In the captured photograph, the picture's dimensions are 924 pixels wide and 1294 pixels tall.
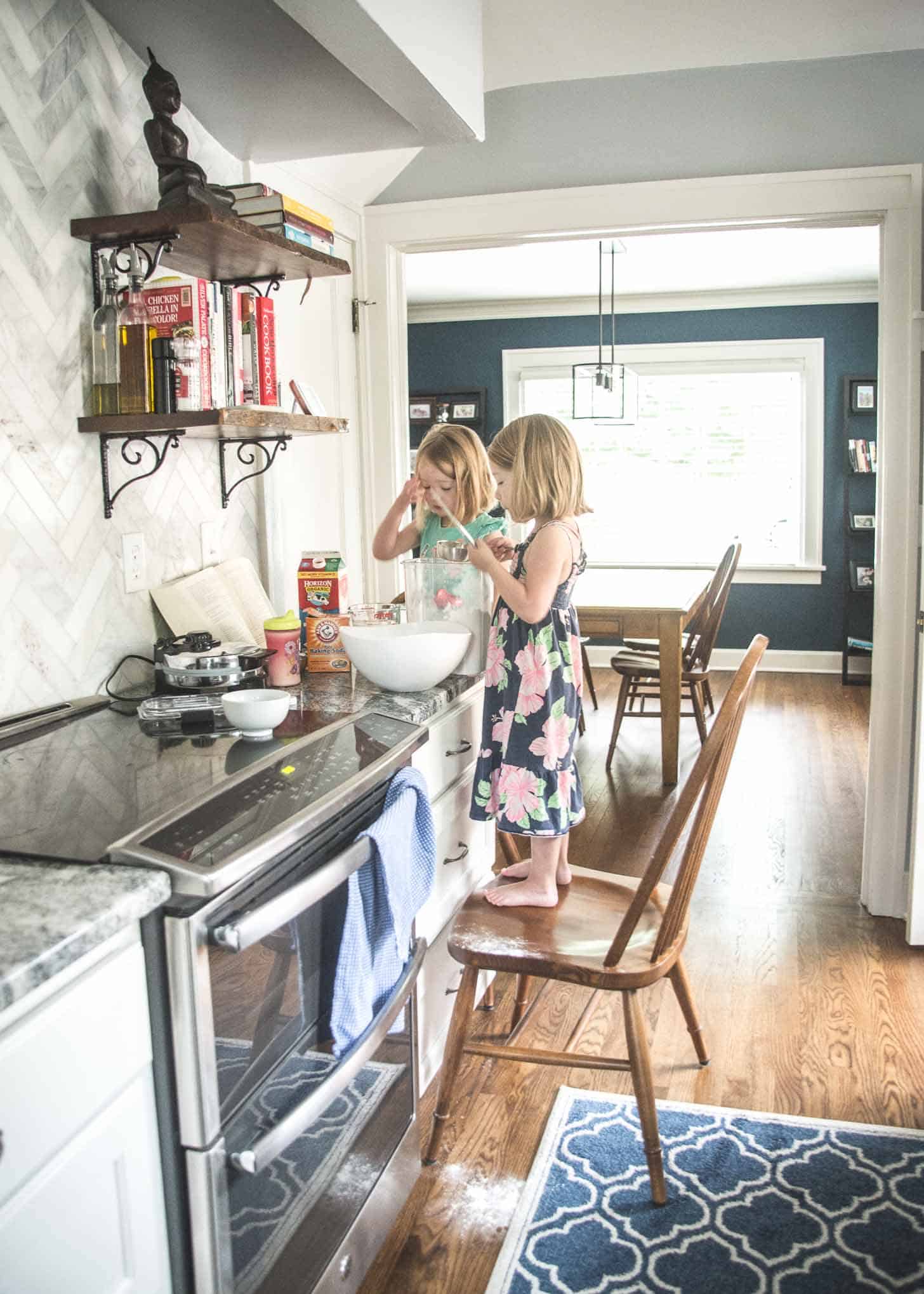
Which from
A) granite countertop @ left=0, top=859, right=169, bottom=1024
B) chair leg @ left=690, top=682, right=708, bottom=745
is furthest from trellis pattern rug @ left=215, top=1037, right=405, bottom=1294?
chair leg @ left=690, top=682, right=708, bottom=745

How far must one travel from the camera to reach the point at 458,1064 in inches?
79.0

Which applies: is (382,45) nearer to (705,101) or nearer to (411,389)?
(705,101)

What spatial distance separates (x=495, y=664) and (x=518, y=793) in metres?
0.26

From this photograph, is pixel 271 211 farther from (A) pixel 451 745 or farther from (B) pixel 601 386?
(B) pixel 601 386

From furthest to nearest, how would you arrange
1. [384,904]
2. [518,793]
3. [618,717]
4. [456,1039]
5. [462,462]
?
[618,717] < [462,462] < [518,793] < [456,1039] < [384,904]

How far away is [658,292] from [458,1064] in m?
6.01

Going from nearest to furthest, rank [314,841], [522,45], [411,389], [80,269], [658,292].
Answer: [314,841] < [80,269] < [522,45] < [658,292] < [411,389]

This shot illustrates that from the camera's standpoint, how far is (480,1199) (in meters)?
1.91

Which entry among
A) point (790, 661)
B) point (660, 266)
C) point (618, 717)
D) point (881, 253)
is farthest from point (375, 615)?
point (790, 661)

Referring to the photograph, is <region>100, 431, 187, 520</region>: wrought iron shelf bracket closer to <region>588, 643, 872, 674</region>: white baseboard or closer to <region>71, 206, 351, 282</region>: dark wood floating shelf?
<region>71, 206, 351, 282</region>: dark wood floating shelf

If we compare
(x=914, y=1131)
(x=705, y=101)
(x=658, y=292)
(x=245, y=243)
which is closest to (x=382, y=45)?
(x=245, y=243)

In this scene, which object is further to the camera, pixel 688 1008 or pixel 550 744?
pixel 688 1008

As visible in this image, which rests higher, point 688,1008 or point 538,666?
point 538,666

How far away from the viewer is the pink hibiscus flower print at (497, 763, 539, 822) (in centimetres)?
209
